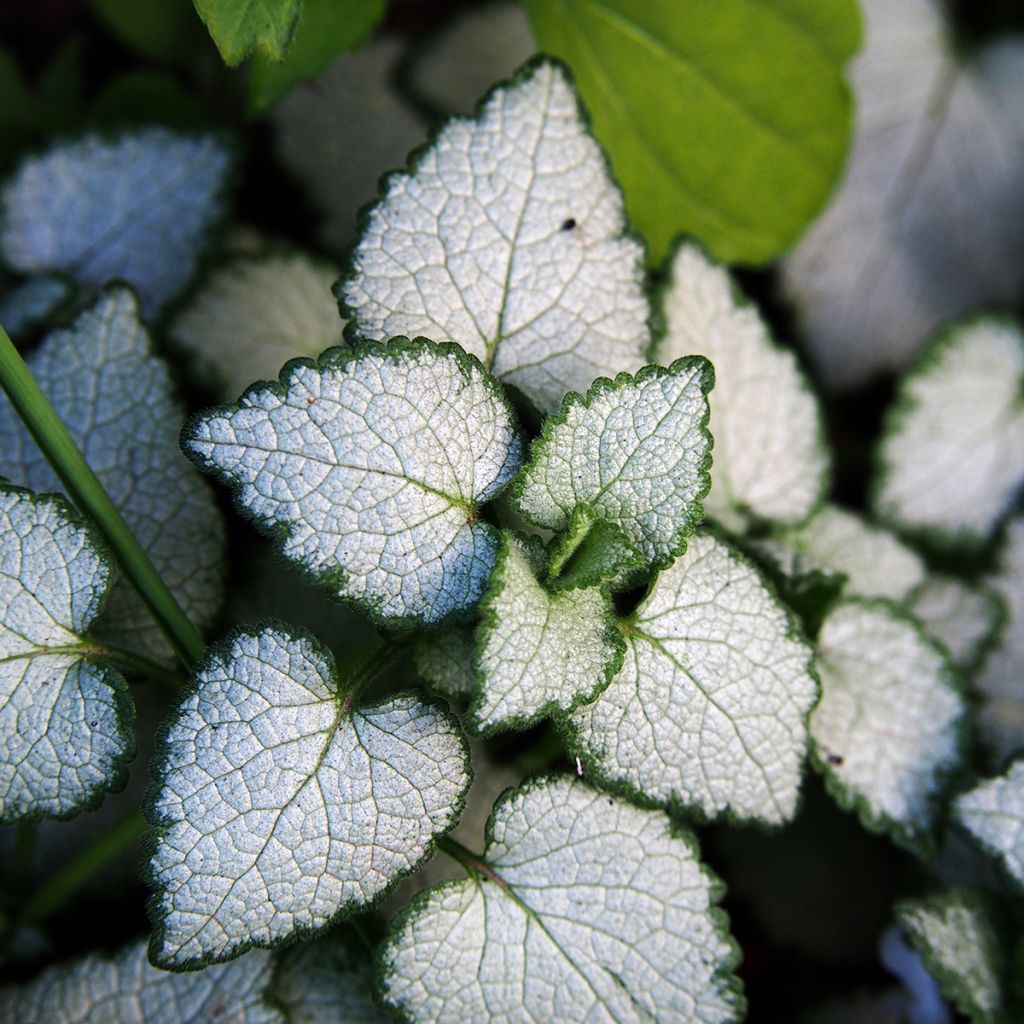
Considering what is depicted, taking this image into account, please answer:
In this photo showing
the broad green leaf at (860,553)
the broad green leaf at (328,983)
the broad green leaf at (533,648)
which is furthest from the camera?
the broad green leaf at (860,553)

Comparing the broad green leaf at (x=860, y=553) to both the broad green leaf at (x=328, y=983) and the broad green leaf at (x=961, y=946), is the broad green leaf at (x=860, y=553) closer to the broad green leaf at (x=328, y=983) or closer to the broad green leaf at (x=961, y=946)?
the broad green leaf at (x=961, y=946)

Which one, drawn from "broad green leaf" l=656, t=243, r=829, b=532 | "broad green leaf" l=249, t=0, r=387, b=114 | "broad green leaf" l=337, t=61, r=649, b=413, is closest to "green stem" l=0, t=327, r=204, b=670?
"broad green leaf" l=337, t=61, r=649, b=413

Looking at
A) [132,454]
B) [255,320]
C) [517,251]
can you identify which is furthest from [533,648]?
[255,320]

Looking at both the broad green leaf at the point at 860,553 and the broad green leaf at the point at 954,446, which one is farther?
the broad green leaf at the point at 954,446

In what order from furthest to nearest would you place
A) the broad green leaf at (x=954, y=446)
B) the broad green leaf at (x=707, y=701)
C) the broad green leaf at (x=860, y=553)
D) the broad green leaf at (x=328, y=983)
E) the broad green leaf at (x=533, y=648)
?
the broad green leaf at (x=954, y=446) → the broad green leaf at (x=860, y=553) → the broad green leaf at (x=328, y=983) → the broad green leaf at (x=707, y=701) → the broad green leaf at (x=533, y=648)

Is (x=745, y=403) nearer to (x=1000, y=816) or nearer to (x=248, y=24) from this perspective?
(x=1000, y=816)

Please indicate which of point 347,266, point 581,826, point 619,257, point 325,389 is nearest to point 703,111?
point 619,257

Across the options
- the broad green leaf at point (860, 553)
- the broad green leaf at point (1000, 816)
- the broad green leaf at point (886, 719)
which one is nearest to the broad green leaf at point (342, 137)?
the broad green leaf at point (860, 553)
